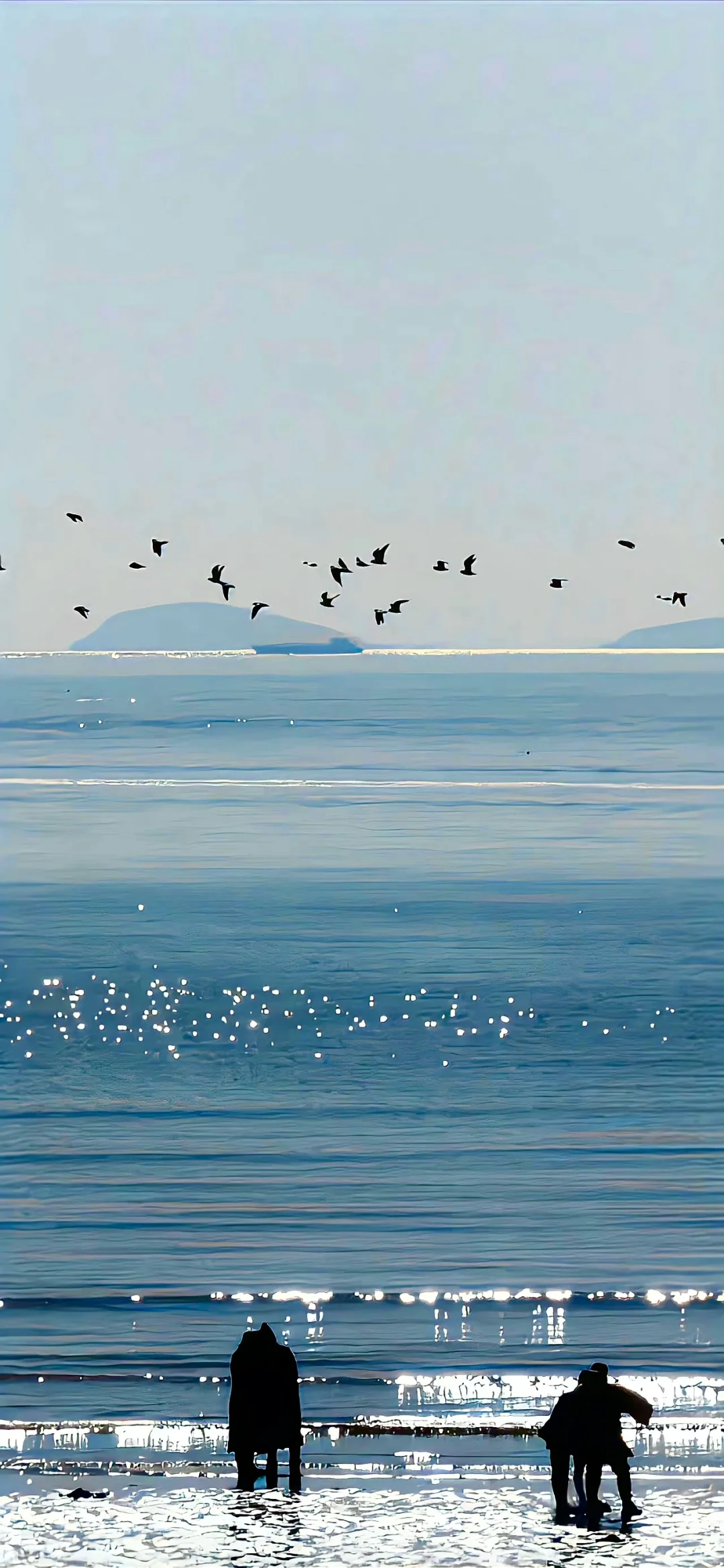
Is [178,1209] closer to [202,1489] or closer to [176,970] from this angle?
[202,1489]

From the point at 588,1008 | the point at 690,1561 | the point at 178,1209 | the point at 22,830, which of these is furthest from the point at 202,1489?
the point at 22,830

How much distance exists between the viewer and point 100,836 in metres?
31.3

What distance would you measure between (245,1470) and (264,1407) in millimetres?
216

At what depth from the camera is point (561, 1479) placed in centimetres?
408

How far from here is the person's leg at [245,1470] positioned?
4266 mm

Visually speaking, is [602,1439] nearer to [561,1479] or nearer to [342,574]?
[561,1479]

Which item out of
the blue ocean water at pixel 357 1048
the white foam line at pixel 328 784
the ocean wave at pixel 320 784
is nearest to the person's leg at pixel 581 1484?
the blue ocean water at pixel 357 1048

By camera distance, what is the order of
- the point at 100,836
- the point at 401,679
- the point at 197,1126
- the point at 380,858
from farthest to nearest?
the point at 401,679 → the point at 100,836 → the point at 380,858 → the point at 197,1126

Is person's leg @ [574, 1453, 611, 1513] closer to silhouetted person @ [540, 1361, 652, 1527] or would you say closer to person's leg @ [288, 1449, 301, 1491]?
silhouetted person @ [540, 1361, 652, 1527]

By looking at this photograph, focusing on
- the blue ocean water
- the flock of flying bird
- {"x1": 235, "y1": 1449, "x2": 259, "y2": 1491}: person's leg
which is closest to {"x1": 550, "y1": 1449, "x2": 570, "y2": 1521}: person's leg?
the blue ocean water

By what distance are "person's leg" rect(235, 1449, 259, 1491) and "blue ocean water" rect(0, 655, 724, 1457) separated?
37cm

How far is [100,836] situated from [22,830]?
198 inches

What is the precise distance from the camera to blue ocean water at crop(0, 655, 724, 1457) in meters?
6.15

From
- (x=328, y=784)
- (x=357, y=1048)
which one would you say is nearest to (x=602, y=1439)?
(x=357, y=1048)
